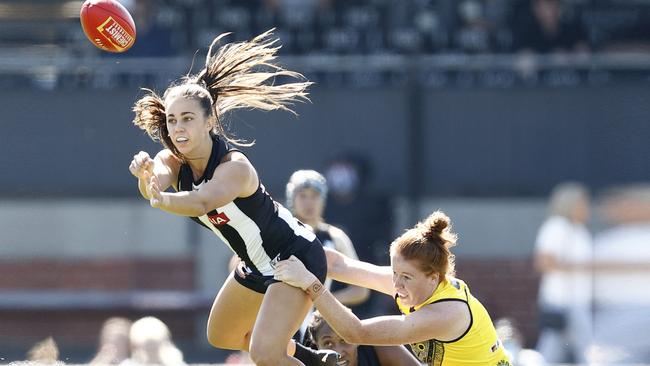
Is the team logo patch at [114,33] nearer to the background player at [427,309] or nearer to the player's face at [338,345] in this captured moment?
the background player at [427,309]

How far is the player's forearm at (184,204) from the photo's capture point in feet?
18.3

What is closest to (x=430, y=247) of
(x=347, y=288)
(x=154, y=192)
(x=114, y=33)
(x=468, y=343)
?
(x=468, y=343)

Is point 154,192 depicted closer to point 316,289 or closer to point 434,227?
point 316,289

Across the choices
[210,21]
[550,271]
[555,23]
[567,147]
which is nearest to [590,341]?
[550,271]

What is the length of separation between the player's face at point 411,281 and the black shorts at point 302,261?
19.6 inches

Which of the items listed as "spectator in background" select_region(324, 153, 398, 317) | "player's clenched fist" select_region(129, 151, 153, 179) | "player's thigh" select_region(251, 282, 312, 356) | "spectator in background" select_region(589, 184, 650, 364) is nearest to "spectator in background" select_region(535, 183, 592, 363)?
"spectator in background" select_region(589, 184, 650, 364)

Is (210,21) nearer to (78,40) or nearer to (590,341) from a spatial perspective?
(78,40)

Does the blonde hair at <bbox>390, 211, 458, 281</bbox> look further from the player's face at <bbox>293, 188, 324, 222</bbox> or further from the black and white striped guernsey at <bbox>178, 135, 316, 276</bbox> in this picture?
the player's face at <bbox>293, 188, 324, 222</bbox>

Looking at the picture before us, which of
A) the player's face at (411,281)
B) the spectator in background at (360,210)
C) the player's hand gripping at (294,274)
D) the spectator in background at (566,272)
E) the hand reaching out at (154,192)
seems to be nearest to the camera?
the hand reaching out at (154,192)

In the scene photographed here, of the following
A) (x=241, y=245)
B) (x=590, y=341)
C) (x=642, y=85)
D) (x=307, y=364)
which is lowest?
(x=590, y=341)

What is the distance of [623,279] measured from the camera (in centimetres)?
1100

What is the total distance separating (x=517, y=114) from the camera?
11.4 metres

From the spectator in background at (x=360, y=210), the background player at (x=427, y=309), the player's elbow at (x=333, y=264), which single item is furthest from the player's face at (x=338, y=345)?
the spectator in background at (x=360, y=210)

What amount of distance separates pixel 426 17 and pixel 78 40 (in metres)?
3.04
